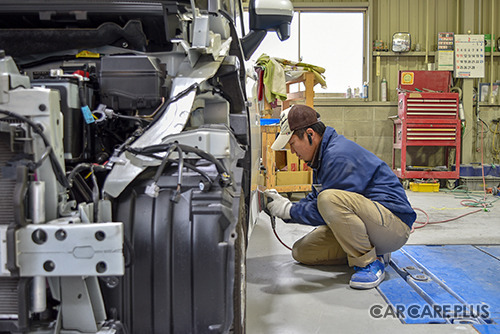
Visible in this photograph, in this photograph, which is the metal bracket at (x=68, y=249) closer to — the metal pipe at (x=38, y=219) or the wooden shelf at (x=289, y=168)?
the metal pipe at (x=38, y=219)

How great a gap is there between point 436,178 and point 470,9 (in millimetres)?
3270

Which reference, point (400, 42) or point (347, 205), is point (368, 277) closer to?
point (347, 205)

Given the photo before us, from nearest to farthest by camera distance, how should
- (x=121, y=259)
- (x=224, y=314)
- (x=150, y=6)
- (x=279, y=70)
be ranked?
(x=121, y=259) → (x=224, y=314) → (x=150, y=6) → (x=279, y=70)

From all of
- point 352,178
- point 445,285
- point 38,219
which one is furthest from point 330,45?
point 38,219

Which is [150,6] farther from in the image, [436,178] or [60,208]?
[436,178]

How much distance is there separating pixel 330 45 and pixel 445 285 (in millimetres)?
6494

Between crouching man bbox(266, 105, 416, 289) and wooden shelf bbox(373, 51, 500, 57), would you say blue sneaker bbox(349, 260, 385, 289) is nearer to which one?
crouching man bbox(266, 105, 416, 289)

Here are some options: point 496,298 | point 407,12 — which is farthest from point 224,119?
point 407,12

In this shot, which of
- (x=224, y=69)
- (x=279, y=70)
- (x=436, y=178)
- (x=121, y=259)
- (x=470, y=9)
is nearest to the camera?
(x=121, y=259)

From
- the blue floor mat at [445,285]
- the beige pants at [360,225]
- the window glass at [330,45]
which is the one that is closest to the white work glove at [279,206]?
the beige pants at [360,225]

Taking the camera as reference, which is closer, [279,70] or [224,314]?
[224,314]

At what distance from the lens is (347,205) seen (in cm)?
249

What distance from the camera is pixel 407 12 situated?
8078 mm

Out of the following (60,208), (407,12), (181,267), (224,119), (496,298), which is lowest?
(496,298)
